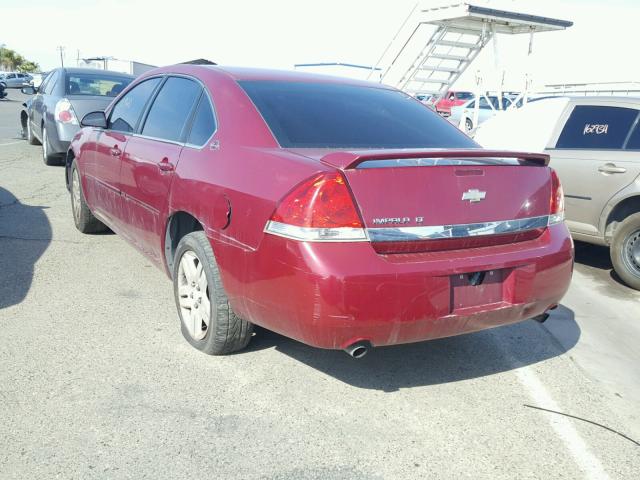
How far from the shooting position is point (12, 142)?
542 inches

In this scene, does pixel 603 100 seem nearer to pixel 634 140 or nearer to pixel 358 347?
pixel 634 140

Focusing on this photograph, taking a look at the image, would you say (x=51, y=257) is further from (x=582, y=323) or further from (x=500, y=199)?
(x=582, y=323)

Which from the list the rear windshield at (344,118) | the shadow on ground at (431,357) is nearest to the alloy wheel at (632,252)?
the shadow on ground at (431,357)

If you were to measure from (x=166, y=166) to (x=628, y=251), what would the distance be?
4193 mm

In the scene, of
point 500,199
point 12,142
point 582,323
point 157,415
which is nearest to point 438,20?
point 12,142

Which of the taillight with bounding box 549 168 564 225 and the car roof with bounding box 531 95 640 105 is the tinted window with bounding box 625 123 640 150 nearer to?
the car roof with bounding box 531 95 640 105

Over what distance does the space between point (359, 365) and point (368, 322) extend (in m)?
0.92

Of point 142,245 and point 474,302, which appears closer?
point 474,302

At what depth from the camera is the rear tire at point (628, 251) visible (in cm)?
571

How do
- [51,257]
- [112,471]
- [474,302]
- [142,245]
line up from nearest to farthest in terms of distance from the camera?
[112,471] → [474,302] → [142,245] → [51,257]

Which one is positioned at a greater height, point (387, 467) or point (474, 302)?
point (474, 302)

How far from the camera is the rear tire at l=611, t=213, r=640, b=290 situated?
5.71 m

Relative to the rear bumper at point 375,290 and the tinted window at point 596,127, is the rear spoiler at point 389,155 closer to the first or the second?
the rear bumper at point 375,290

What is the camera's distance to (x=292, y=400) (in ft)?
10.7
